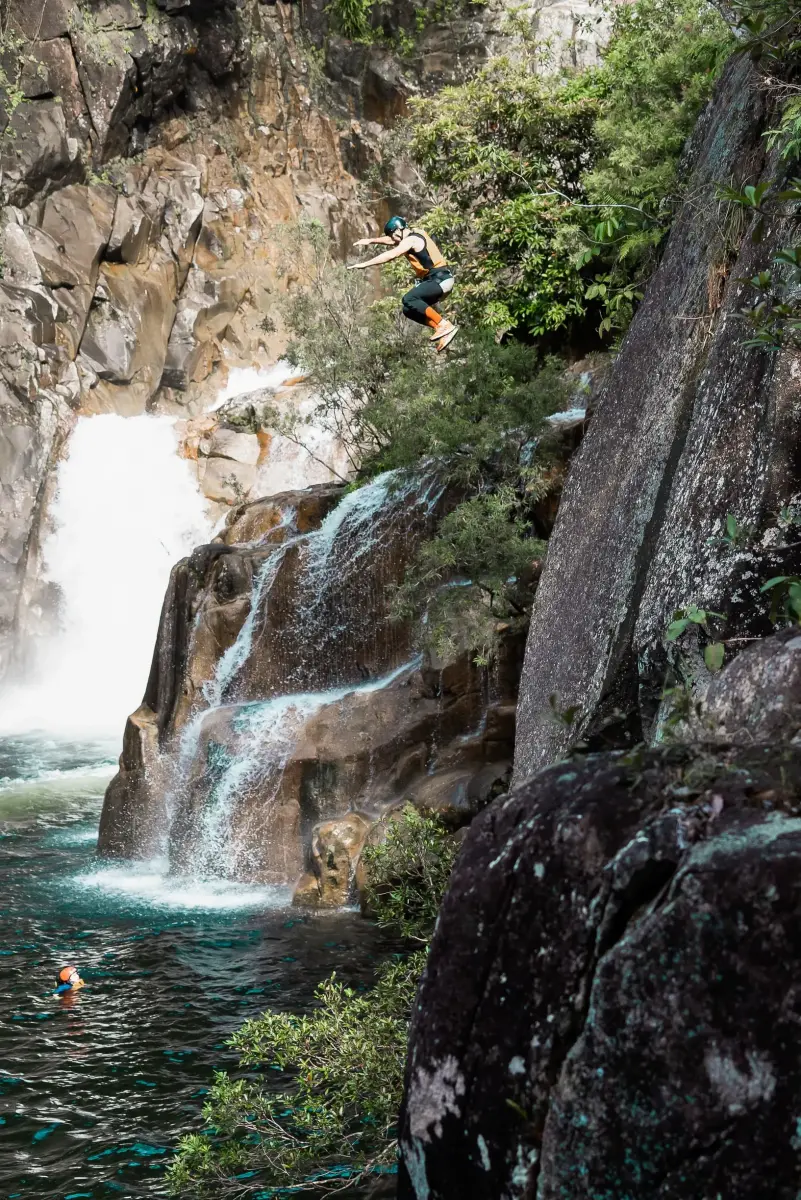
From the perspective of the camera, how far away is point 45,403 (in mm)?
30031

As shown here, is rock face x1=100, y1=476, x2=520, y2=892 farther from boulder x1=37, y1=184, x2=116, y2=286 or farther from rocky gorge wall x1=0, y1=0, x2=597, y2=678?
boulder x1=37, y1=184, x2=116, y2=286

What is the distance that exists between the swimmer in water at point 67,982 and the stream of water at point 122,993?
Result: 0.10m

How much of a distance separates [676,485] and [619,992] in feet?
15.4

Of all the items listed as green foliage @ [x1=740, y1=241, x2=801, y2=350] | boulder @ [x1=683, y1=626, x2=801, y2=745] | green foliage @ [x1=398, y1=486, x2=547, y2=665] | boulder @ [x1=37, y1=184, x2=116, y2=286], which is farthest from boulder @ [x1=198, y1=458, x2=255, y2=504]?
boulder @ [x1=683, y1=626, x2=801, y2=745]

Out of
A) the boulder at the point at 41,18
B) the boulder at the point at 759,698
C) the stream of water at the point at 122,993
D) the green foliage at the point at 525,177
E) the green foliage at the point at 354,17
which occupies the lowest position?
the stream of water at the point at 122,993

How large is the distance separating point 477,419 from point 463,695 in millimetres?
3738

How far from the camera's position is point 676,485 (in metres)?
6.97

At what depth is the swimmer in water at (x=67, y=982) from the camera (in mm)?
10625

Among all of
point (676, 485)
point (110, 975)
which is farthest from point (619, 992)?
point (110, 975)

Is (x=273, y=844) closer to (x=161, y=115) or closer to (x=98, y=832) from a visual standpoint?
(x=98, y=832)

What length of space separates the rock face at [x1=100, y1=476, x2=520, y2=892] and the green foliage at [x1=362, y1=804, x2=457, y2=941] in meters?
1.98

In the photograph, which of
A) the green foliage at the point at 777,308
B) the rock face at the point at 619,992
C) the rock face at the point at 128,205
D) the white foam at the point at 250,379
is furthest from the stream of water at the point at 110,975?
the white foam at the point at 250,379

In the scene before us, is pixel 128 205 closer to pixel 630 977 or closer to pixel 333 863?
pixel 333 863

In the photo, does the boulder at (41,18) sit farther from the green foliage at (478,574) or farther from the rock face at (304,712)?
the green foliage at (478,574)
